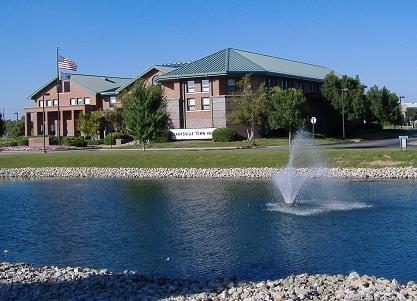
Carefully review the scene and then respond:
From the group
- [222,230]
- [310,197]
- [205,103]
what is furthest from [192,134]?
[222,230]

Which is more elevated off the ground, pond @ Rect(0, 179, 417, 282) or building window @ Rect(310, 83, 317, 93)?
building window @ Rect(310, 83, 317, 93)

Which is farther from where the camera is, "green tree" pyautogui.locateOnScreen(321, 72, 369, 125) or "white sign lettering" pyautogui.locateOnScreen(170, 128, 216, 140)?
"green tree" pyautogui.locateOnScreen(321, 72, 369, 125)

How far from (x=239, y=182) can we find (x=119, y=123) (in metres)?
47.4

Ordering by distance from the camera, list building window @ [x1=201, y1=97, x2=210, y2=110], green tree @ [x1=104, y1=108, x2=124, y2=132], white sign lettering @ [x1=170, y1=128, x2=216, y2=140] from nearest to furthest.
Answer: white sign lettering @ [x1=170, y1=128, x2=216, y2=140]
building window @ [x1=201, y1=97, x2=210, y2=110]
green tree @ [x1=104, y1=108, x2=124, y2=132]

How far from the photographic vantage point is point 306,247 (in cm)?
1748

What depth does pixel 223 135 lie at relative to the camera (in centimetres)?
6531

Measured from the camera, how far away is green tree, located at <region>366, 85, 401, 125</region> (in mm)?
92500

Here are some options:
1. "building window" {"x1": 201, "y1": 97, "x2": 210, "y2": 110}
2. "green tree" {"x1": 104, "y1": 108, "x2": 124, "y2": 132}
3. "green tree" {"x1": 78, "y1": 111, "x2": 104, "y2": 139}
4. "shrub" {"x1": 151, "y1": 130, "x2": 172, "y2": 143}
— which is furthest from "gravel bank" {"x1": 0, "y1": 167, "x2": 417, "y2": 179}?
"green tree" {"x1": 78, "y1": 111, "x2": 104, "y2": 139}

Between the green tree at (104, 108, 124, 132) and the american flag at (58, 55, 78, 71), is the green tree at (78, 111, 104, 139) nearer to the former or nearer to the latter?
the green tree at (104, 108, 124, 132)

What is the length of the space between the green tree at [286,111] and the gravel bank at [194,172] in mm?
24109

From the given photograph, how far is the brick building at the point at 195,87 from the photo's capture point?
7081 cm

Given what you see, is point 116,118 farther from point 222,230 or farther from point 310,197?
point 222,230

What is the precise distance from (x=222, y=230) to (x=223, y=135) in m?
44.8

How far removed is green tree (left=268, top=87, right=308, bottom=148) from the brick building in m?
5.77
